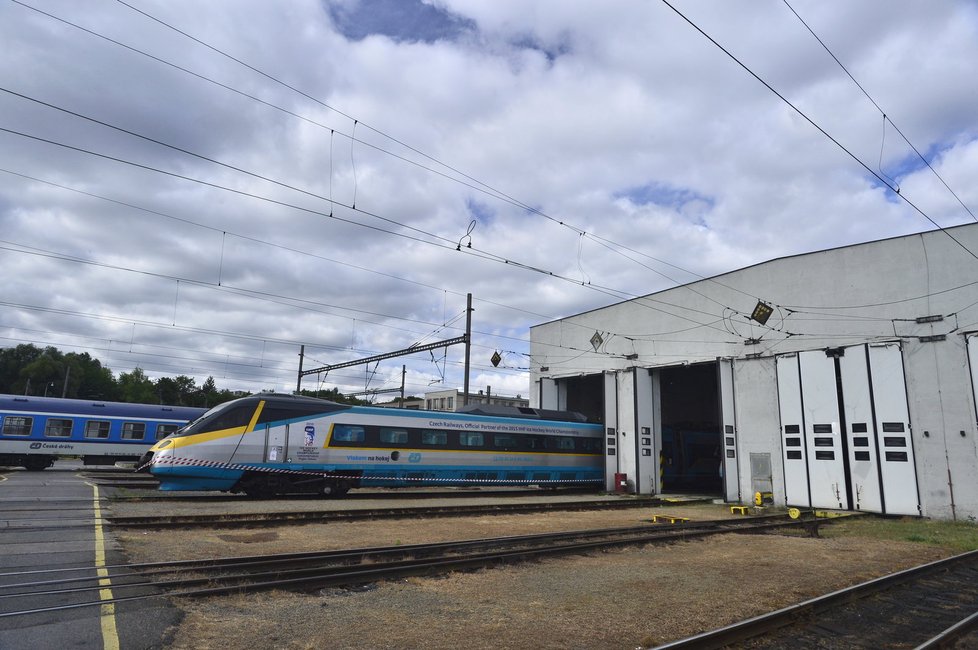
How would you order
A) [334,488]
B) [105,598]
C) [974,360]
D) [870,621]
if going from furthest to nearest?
[334,488] → [974,360] → [870,621] → [105,598]

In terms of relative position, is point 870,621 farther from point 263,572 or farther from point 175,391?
point 175,391

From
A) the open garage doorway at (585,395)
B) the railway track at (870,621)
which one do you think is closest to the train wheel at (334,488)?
the railway track at (870,621)

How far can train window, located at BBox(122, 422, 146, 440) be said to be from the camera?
3187 cm

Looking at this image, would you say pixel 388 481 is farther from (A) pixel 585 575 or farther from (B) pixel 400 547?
(A) pixel 585 575

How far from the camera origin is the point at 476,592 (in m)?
8.01

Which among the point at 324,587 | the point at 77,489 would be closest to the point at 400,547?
the point at 324,587

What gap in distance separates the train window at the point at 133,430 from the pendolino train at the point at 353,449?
13.4m

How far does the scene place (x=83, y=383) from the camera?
3752 inches

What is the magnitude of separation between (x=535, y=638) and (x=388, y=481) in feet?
55.5

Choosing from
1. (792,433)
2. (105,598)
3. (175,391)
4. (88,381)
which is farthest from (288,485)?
(88,381)

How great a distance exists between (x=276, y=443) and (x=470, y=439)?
820cm

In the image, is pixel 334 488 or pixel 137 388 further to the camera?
pixel 137 388

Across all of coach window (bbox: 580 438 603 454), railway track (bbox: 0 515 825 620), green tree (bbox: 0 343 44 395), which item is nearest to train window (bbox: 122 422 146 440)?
coach window (bbox: 580 438 603 454)

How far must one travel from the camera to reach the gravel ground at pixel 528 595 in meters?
6.04
